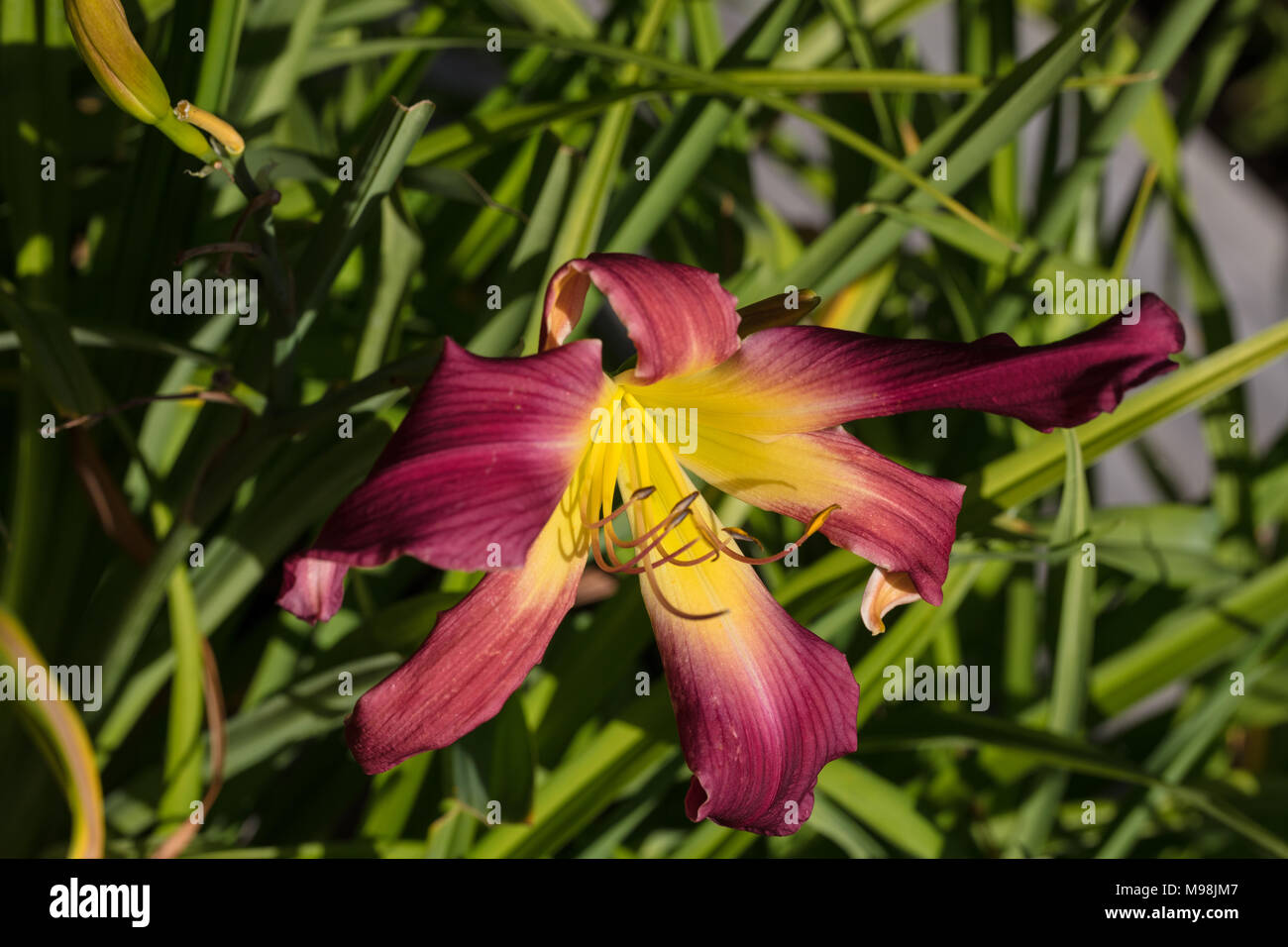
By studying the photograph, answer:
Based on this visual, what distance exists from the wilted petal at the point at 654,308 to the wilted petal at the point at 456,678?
0.41 feet

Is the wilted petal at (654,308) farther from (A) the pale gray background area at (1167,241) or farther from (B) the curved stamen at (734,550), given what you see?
(A) the pale gray background area at (1167,241)

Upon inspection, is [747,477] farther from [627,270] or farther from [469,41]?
[469,41]

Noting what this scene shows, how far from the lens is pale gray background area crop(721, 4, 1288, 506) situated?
137cm

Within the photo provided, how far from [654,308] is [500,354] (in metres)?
0.23

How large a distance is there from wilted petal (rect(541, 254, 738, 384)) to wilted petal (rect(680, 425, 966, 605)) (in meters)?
0.10

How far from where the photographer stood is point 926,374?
432 mm

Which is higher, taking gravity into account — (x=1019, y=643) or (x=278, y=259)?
(x=278, y=259)

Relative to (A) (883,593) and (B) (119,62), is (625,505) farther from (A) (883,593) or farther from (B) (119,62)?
(B) (119,62)
